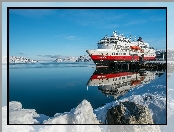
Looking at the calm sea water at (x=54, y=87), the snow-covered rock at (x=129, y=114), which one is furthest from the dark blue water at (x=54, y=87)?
the snow-covered rock at (x=129, y=114)

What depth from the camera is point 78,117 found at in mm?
2734

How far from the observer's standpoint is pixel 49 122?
8.99 feet

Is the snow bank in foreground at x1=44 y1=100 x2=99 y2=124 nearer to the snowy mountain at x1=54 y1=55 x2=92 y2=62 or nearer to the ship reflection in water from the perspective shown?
the ship reflection in water

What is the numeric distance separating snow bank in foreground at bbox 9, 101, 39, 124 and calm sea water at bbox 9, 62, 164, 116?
51mm

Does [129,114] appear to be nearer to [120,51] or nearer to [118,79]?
[118,79]

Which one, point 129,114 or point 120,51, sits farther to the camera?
point 120,51

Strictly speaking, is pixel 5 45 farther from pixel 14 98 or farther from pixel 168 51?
pixel 168 51

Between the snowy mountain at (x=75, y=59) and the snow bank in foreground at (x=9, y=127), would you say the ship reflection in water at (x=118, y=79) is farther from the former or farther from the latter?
the snow bank in foreground at (x=9, y=127)

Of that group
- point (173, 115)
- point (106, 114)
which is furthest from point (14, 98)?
point (173, 115)

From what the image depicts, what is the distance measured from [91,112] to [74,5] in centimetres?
104

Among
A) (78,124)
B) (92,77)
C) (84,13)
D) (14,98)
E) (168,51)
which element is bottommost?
(78,124)

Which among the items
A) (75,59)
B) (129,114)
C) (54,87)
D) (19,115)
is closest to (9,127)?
(19,115)

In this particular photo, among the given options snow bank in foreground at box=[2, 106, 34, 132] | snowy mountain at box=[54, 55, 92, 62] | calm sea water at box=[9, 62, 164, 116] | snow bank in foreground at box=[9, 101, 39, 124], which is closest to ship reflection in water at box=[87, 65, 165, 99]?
calm sea water at box=[9, 62, 164, 116]

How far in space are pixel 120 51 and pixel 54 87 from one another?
78 cm
